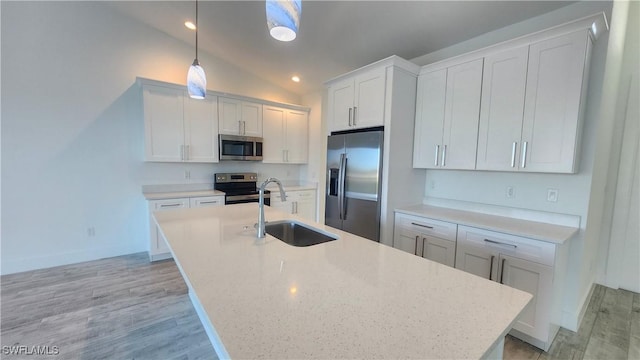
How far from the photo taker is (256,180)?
15.1 ft

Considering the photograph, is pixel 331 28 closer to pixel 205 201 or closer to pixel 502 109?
pixel 502 109

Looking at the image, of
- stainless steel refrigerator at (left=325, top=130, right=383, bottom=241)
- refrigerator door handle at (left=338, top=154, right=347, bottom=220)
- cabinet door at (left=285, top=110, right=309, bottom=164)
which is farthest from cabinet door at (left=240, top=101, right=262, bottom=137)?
refrigerator door handle at (left=338, top=154, right=347, bottom=220)

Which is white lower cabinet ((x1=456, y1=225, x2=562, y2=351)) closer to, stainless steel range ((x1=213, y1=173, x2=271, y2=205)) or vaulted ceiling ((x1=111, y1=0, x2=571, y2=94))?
vaulted ceiling ((x1=111, y1=0, x2=571, y2=94))

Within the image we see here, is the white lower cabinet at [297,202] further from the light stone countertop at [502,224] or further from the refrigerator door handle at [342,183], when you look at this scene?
the light stone countertop at [502,224]

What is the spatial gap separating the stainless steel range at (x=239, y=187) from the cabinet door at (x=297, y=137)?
0.77 m

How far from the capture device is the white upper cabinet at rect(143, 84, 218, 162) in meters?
3.48

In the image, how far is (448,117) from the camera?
2.63m

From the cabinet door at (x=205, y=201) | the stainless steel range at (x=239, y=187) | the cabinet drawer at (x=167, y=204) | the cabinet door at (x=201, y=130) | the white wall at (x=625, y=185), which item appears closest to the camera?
the white wall at (x=625, y=185)

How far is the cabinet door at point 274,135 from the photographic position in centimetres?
Result: 449

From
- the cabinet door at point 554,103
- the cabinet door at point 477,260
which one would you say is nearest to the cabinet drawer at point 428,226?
the cabinet door at point 477,260

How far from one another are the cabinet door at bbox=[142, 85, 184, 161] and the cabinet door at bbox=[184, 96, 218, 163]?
0.29ft

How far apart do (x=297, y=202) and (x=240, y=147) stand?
130 centimetres

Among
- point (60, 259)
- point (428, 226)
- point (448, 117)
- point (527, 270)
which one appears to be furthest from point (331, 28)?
point (60, 259)

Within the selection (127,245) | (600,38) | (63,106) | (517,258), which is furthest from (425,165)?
(63,106)
